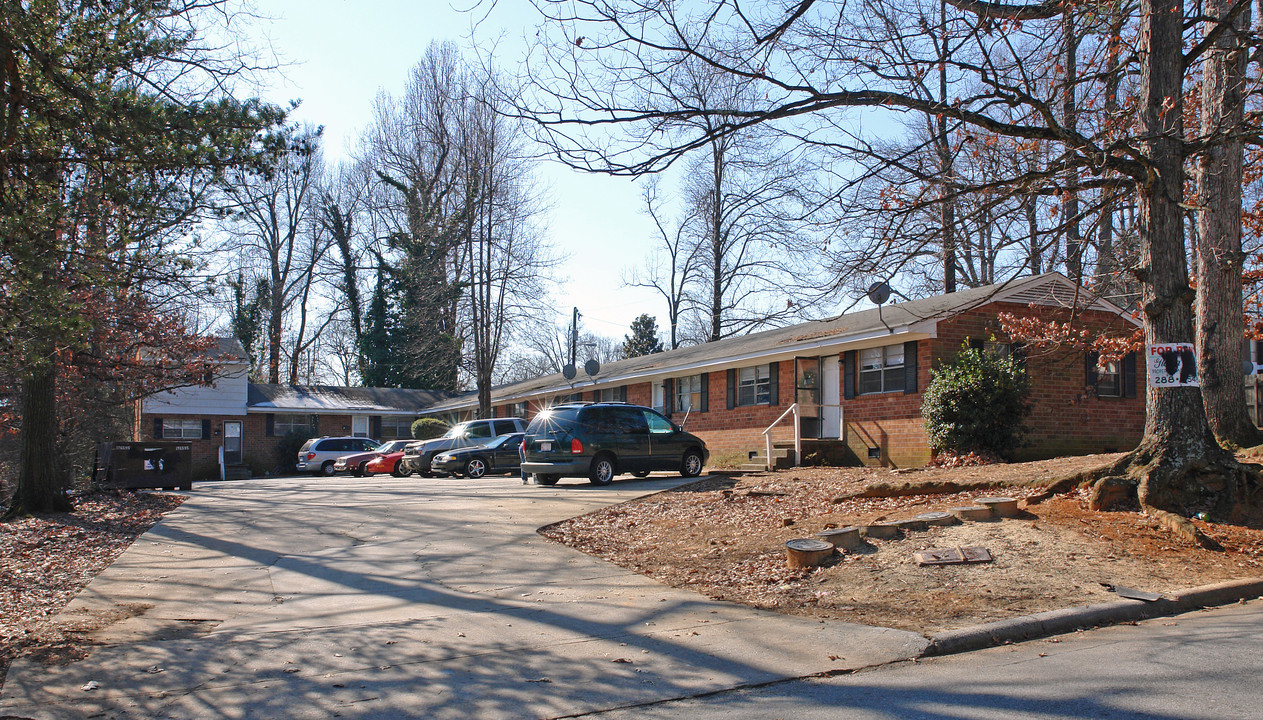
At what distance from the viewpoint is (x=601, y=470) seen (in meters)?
18.3

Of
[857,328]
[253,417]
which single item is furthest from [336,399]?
[857,328]

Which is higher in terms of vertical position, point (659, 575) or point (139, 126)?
point (139, 126)

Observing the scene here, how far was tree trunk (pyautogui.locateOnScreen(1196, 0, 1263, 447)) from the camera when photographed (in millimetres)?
11164

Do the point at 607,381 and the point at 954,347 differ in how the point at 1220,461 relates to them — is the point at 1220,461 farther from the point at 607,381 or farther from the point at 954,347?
the point at 607,381

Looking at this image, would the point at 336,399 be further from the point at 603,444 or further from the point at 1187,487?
the point at 1187,487

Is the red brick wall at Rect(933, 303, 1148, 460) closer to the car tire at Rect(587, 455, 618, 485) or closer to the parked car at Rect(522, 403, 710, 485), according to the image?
the parked car at Rect(522, 403, 710, 485)

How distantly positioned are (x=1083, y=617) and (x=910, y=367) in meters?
12.9

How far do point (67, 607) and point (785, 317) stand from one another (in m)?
7.67

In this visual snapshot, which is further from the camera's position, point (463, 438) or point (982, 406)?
Result: point (463, 438)

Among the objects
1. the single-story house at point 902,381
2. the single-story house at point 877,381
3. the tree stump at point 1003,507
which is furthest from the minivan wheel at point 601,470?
the tree stump at point 1003,507

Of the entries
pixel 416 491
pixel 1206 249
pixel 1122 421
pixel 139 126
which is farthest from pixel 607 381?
pixel 139 126

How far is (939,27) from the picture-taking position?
29.0 feet

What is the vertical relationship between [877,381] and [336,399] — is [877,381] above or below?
below

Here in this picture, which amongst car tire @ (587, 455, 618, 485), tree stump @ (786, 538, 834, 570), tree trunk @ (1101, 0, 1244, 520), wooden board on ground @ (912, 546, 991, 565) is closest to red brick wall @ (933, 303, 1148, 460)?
car tire @ (587, 455, 618, 485)
